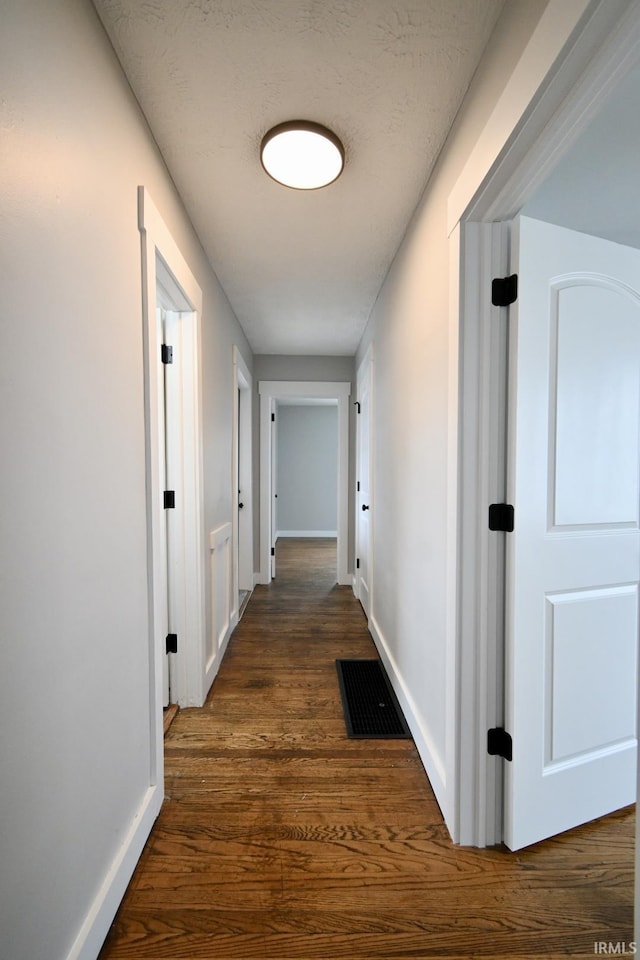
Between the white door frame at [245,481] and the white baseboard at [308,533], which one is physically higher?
the white door frame at [245,481]

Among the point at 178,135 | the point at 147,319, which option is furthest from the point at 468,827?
the point at 178,135

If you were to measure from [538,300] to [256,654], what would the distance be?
2.45 metres

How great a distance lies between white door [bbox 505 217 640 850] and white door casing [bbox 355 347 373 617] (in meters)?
1.76

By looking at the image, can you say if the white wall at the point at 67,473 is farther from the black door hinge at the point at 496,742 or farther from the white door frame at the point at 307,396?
the white door frame at the point at 307,396

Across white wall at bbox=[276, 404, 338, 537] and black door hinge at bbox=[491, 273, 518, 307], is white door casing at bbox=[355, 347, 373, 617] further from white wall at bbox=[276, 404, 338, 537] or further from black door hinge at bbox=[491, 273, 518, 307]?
white wall at bbox=[276, 404, 338, 537]

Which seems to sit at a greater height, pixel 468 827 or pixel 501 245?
pixel 501 245

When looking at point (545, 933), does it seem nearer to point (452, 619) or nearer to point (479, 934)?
point (479, 934)

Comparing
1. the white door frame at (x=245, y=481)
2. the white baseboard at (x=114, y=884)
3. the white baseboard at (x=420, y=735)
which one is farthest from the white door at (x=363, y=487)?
the white baseboard at (x=114, y=884)

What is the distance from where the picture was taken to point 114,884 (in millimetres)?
1079

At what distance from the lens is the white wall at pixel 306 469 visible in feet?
24.6

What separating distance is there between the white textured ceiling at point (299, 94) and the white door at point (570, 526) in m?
0.51

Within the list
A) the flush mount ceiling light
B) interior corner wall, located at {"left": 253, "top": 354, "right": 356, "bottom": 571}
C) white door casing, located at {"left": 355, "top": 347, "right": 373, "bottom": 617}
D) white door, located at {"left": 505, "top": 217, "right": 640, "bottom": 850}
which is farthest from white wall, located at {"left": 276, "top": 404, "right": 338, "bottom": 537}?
white door, located at {"left": 505, "top": 217, "right": 640, "bottom": 850}

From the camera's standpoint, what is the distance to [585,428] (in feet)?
4.29

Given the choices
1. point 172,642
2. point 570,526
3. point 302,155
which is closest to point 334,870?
point 172,642
